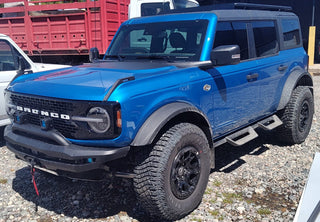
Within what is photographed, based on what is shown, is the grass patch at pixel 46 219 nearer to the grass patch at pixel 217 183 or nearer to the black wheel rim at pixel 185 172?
the black wheel rim at pixel 185 172

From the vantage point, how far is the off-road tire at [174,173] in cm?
300

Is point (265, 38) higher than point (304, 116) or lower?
higher

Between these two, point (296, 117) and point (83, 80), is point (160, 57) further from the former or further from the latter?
point (296, 117)

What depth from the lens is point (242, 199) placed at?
374 centimetres

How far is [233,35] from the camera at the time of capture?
167 inches

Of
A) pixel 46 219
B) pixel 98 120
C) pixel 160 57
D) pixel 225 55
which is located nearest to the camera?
pixel 98 120

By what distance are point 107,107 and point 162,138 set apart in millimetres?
614

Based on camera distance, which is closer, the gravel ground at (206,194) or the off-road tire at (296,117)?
the gravel ground at (206,194)

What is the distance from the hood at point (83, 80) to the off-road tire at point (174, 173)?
0.66m

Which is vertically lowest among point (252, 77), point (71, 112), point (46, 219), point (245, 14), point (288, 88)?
point (46, 219)

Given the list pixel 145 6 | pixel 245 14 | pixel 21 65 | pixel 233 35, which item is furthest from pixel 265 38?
pixel 145 6

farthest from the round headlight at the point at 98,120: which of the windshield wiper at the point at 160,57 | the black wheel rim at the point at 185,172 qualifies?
the windshield wiper at the point at 160,57

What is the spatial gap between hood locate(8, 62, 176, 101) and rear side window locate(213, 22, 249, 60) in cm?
80

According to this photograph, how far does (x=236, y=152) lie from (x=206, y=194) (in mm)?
1501
